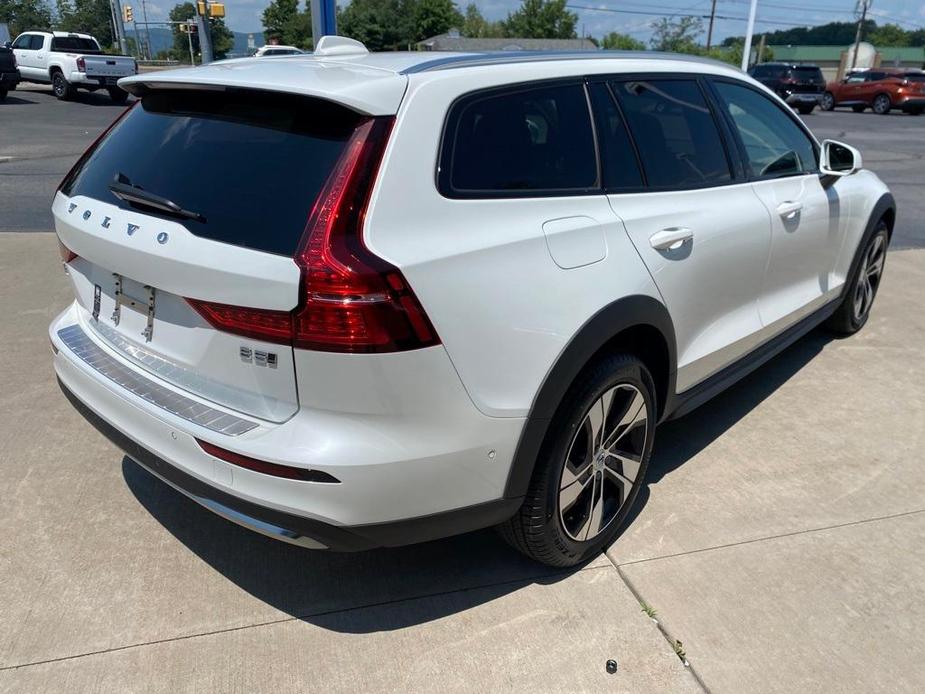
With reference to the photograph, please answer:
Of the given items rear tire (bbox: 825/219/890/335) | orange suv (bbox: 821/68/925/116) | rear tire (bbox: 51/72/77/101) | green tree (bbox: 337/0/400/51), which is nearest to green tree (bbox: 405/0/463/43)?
green tree (bbox: 337/0/400/51)

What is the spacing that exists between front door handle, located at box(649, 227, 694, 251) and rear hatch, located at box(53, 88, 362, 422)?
124 centimetres

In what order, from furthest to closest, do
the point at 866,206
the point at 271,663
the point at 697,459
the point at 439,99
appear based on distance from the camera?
the point at 866,206
the point at 697,459
the point at 271,663
the point at 439,99

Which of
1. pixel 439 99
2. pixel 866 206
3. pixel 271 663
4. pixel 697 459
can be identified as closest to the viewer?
pixel 439 99

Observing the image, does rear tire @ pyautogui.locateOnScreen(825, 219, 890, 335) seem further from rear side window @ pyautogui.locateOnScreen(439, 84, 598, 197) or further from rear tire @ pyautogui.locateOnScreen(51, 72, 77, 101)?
rear tire @ pyautogui.locateOnScreen(51, 72, 77, 101)

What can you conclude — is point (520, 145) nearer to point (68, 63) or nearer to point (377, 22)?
point (68, 63)

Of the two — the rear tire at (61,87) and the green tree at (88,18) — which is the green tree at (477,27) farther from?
the rear tire at (61,87)

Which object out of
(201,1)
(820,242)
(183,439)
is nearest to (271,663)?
(183,439)

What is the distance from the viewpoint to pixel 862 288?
512 cm

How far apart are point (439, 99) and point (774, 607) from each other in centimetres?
204

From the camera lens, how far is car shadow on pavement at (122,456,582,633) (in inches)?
103

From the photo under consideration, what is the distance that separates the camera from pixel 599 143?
2.74 metres

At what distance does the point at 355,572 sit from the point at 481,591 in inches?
18.7

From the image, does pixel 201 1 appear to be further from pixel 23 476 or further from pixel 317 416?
pixel 317 416

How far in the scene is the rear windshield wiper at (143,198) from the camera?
220 centimetres
